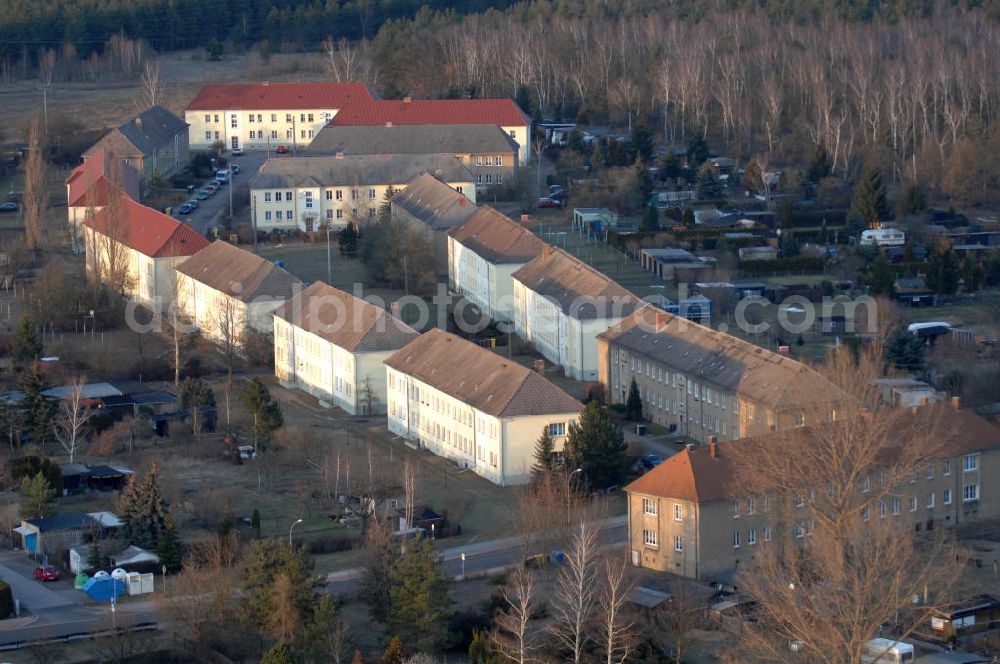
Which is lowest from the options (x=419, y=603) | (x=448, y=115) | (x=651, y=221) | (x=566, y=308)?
(x=651, y=221)

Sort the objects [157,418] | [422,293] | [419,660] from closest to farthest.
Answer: [419,660] → [157,418] → [422,293]

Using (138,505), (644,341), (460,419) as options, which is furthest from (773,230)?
(138,505)

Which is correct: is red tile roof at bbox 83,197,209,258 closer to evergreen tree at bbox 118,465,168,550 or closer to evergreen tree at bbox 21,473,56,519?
evergreen tree at bbox 21,473,56,519

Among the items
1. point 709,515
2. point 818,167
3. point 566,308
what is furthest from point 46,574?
point 818,167

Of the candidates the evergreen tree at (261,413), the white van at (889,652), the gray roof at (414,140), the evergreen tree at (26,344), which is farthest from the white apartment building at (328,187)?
the white van at (889,652)

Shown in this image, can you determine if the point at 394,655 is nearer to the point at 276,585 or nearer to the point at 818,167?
the point at 276,585

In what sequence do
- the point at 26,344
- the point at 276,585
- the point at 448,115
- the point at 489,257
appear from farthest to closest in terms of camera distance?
the point at 448,115
the point at 489,257
the point at 26,344
the point at 276,585

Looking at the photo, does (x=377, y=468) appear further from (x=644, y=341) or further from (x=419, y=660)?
(x=419, y=660)
